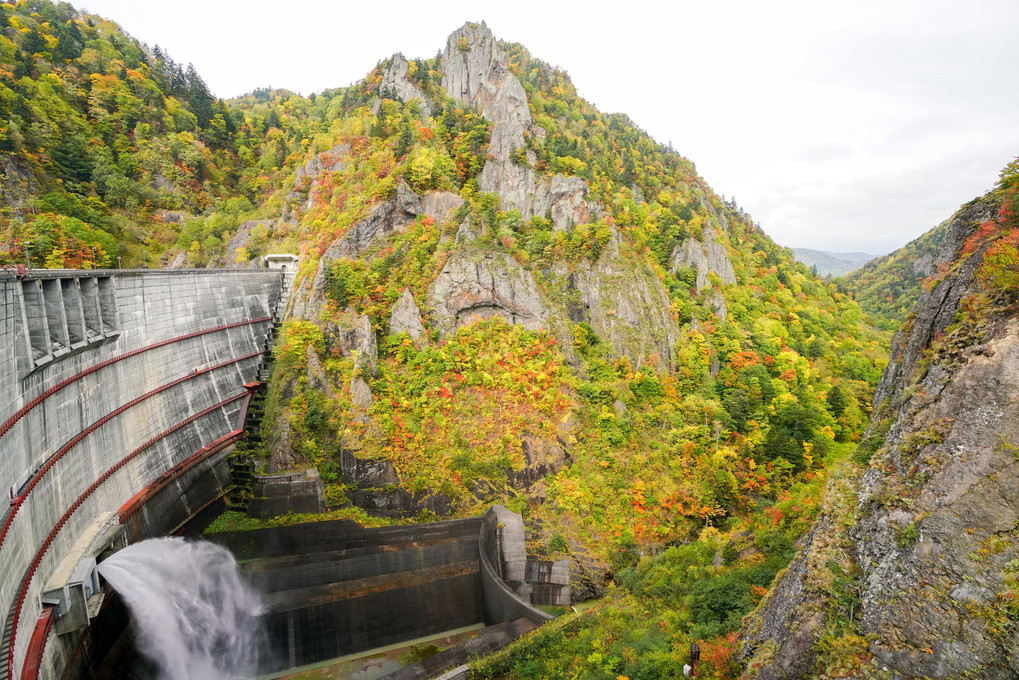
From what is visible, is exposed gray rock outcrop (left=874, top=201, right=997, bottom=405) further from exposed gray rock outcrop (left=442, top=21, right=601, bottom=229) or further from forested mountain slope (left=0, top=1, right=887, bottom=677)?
exposed gray rock outcrop (left=442, top=21, right=601, bottom=229)

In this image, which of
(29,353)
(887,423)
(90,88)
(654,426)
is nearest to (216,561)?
(29,353)

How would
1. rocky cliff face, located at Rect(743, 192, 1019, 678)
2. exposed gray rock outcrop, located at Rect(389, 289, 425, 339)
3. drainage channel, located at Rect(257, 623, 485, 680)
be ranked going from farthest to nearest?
exposed gray rock outcrop, located at Rect(389, 289, 425, 339)
drainage channel, located at Rect(257, 623, 485, 680)
rocky cliff face, located at Rect(743, 192, 1019, 678)

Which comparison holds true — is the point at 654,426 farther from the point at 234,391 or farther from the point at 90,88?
the point at 90,88

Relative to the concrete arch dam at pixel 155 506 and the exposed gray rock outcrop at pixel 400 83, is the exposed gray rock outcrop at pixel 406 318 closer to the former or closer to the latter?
the concrete arch dam at pixel 155 506

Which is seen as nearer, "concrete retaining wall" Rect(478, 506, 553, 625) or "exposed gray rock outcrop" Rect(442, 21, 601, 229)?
"concrete retaining wall" Rect(478, 506, 553, 625)

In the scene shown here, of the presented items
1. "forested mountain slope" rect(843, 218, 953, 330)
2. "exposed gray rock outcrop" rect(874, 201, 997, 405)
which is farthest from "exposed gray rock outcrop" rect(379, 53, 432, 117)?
"forested mountain slope" rect(843, 218, 953, 330)

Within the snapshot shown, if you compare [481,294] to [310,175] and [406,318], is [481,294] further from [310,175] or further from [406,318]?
[310,175]

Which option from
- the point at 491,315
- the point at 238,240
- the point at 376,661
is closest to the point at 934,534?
the point at 376,661
